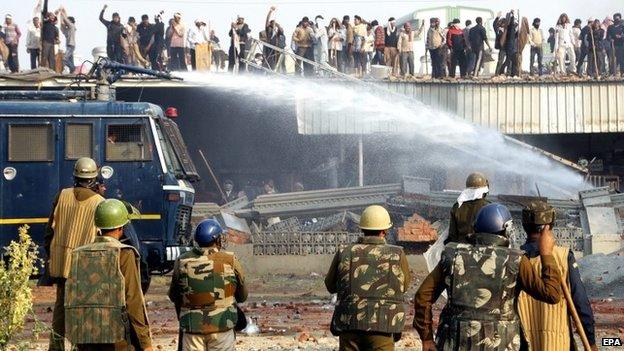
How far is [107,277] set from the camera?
26.1 feet

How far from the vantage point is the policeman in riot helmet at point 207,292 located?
28.0ft

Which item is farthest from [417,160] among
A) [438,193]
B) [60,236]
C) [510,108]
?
[60,236]

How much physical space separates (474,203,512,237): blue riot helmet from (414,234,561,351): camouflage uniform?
0.18ft

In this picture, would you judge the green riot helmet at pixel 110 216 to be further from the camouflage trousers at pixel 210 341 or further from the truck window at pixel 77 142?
the truck window at pixel 77 142

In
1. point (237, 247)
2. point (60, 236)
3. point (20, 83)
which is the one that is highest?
point (20, 83)

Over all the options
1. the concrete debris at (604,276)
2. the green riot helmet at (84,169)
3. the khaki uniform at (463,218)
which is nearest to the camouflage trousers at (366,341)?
the khaki uniform at (463,218)

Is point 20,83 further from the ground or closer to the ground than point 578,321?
further from the ground

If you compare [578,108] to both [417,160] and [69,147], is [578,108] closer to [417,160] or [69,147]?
[417,160]

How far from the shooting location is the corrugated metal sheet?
102 ft

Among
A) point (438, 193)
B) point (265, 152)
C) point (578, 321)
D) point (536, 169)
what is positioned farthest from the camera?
point (265, 152)

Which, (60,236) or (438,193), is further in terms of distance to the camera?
(438,193)

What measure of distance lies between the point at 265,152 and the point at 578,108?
8.14m

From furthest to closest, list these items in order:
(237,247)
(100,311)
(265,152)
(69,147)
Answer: (265,152), (237,247), (69,147), (100,311)

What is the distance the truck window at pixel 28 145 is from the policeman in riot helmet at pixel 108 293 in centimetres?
932
